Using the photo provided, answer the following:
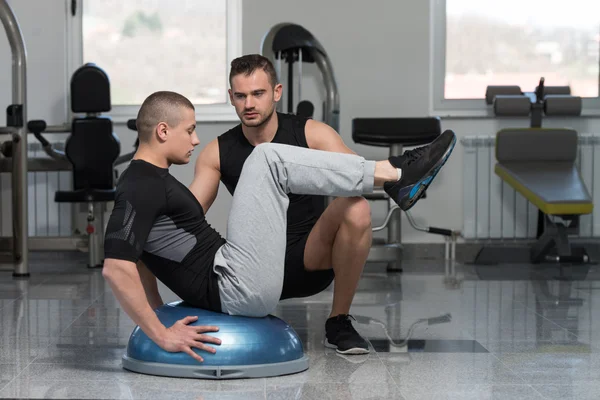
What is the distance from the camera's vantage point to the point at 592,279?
475 cm

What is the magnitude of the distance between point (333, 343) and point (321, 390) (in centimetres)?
54

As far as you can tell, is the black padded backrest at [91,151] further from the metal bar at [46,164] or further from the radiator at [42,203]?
the radiator at [42,203]

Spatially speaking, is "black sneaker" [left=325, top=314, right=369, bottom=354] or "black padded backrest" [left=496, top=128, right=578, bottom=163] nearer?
"black sneaker" [left=325, top=314, right=369, bottom=354]

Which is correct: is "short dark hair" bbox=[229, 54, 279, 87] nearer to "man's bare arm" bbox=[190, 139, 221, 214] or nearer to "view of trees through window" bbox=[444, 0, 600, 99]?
"man's bare arm" bbox=[190, 139, 221, 214]

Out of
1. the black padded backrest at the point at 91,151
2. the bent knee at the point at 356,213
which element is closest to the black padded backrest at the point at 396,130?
the black padded backrest at the point at 91,151

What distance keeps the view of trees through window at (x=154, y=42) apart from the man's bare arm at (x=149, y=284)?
3.22 m

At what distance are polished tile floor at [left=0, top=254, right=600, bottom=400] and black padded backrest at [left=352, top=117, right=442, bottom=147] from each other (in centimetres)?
76

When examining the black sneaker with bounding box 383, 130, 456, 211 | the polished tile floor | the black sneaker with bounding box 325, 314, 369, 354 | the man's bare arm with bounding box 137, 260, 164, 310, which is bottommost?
the polished tile floor

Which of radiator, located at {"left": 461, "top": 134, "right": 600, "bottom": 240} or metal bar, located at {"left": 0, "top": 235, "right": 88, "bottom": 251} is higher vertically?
radiator, located at {"left": 461, "top": 134, "right": 600, "bottom": 240}

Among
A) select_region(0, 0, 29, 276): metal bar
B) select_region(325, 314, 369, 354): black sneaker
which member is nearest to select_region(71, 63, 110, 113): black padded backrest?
select_region(0, 0, 29, 276): metal bar

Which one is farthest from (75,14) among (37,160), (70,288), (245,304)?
(245,304)

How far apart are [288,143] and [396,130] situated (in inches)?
83.2

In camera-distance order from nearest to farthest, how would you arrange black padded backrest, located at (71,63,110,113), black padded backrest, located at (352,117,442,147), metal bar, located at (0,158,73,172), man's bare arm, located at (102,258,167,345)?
1. man's bare arm, located at (102,258,167,345)
2. black padded backrest, located at (352,117,442,147)
3. black padded backrest, located at (71,63,110,113)
4. metal bar, located at (0,158,73,172)

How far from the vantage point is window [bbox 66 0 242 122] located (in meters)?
5.71
